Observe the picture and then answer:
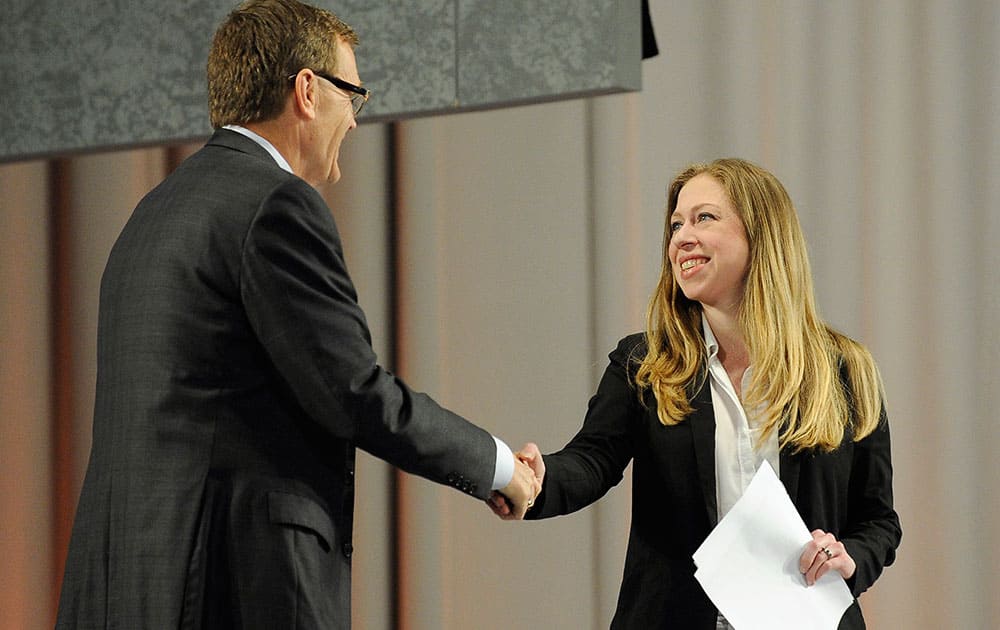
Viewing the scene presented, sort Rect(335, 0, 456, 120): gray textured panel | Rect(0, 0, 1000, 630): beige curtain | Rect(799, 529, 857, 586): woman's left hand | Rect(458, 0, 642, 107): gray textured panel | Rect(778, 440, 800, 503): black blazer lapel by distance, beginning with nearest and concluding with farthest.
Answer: Rect(799, 529, 857, 586): woman's left hand
Rect(778, 440, 800, 503): black blazer lapel
Rect(458, 0, 642, 107): gray textured panel
Rect(335, 0, 456, 120): gray textured panel
Rect(0, 0, 1000, 630): beige curtain

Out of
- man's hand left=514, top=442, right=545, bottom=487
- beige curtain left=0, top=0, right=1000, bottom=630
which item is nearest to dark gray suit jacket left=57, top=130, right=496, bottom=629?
man's hand left=514, top=442, right=545, bottom=487

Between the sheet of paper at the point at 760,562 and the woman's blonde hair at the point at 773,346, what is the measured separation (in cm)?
16

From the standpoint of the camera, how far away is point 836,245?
327 cm

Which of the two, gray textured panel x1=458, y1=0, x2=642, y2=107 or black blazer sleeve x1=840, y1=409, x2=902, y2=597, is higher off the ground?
gray textured panel x1=458, y1=0, x2=642, y2=107

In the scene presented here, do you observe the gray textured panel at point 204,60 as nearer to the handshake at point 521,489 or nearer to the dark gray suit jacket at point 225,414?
the handshake at point 521,489

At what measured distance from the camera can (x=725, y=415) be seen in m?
2.14

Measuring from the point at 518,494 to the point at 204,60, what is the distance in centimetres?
130

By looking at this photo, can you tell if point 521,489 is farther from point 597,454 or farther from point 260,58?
point 260,58

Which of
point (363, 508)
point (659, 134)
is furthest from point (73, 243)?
point (659, 134)

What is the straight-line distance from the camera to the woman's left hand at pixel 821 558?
1982mm

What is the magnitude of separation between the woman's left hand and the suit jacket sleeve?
608 mm

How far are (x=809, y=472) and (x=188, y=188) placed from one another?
3.41 ft

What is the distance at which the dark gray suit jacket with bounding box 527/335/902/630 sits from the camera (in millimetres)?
2064

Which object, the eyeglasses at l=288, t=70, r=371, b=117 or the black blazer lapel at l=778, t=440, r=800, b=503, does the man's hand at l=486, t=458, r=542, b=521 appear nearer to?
the black blazer lapel at l=778, t=440, r=800, b=503
